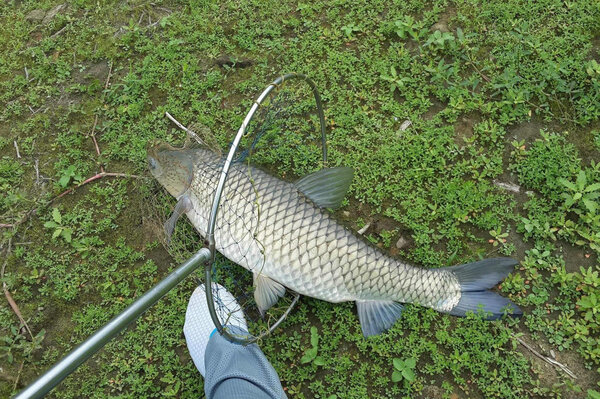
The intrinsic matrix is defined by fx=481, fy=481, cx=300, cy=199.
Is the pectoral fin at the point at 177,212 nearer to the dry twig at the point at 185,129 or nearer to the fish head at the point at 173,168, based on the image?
the fish head at the point at 173,168

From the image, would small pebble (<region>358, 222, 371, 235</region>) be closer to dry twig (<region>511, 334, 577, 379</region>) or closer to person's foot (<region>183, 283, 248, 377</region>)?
person's foot (<region>183, 283, 248, 377</region>)

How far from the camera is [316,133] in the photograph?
406 centimetres

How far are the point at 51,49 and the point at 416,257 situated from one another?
407cm

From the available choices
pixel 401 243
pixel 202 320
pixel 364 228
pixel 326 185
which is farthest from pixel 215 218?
pixel 401 243

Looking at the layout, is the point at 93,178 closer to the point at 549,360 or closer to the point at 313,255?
the point at 313,255

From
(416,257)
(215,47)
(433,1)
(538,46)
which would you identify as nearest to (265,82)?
(215,47)

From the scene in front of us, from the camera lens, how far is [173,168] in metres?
3.57

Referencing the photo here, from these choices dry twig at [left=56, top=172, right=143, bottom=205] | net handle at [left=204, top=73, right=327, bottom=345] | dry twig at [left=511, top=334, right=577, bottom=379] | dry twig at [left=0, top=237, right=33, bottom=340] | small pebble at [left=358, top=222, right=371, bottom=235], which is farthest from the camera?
dry twig at [left=56, top=172, right=143, bottom=205]

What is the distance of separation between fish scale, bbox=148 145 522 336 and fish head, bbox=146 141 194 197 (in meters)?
0.41

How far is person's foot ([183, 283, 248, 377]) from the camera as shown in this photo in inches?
128

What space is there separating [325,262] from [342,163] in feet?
3.49

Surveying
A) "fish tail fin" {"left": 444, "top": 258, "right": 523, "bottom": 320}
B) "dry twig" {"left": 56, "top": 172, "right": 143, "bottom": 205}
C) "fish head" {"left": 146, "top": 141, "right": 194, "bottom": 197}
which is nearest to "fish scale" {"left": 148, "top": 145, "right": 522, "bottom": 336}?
"fish tail fin" {"left": 444, "top": 258, "right": 523, "bottom": 320}

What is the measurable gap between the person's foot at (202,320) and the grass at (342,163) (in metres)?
0.14

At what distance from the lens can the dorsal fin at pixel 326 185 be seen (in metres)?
3.22
